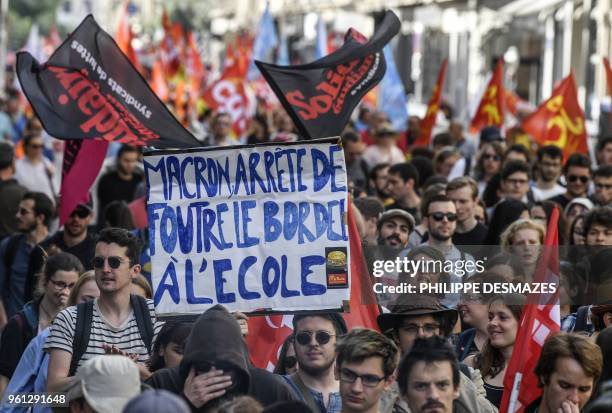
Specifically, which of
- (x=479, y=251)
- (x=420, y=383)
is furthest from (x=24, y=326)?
(x=420, y=383)

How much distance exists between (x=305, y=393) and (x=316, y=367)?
0.15m

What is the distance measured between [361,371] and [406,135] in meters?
15.0

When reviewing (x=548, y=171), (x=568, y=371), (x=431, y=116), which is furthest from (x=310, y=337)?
(x=431, y=116)

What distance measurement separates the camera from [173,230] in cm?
718

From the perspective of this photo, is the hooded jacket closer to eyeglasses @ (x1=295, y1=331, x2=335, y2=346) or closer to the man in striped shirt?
eyeglasses @ (x1=295, y1=331, x2=335, y2=346)

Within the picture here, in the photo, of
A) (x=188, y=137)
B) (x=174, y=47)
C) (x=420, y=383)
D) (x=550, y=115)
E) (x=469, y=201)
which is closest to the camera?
(x=420, y=383)

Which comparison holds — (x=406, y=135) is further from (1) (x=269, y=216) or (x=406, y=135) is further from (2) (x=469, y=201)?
(1) (x=269, y=216)

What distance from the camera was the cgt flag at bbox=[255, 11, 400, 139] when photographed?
968cm

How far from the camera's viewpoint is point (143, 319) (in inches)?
286

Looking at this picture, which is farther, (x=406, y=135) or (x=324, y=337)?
(x=406, y=135)

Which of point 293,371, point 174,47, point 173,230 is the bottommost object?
point 293,371

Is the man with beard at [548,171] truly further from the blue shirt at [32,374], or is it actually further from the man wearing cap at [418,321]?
the blue shirt at [32,374]

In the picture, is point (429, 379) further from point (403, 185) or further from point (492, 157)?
point (492, 157)

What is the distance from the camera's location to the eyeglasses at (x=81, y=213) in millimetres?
10352
